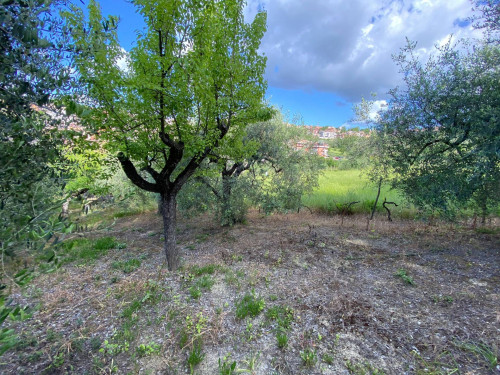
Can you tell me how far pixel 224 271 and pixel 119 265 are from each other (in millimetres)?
3023

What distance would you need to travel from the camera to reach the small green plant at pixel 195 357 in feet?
9.49

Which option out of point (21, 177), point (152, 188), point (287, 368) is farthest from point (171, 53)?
point (287, 368)

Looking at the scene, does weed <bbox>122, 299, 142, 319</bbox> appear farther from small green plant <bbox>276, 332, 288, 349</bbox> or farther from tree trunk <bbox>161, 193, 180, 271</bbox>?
small green plant <bbox>276, 332, 288, 349</bbox>

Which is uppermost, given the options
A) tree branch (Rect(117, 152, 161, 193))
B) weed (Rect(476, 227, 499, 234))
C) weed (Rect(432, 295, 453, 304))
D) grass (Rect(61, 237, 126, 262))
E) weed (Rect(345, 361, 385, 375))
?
tree branch (Rect(117, 152, 161, 193))

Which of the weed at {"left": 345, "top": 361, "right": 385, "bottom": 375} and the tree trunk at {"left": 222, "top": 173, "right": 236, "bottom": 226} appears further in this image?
the tree trunk at {"left": 222, "top": 173, "right": 236, "bottom": 226}

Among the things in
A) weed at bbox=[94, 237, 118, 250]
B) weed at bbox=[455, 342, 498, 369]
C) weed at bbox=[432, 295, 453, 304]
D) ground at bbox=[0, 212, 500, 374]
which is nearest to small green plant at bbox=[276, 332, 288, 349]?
ground at bbox=[0, 212, 500, 374]

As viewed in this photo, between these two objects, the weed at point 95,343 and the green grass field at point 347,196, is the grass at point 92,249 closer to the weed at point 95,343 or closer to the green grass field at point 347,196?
the weed at point 95,343

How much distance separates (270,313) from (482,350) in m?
2.91

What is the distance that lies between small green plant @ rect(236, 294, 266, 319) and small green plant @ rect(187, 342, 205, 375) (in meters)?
0.90

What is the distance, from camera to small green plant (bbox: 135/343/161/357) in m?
3.05

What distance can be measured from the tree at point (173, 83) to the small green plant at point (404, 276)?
5.00 m

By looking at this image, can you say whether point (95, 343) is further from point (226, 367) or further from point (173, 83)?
point (173, 83)

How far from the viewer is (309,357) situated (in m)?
2.94

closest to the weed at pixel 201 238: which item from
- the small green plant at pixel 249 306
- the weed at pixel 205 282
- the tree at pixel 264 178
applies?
the tree at pixel 264 178
